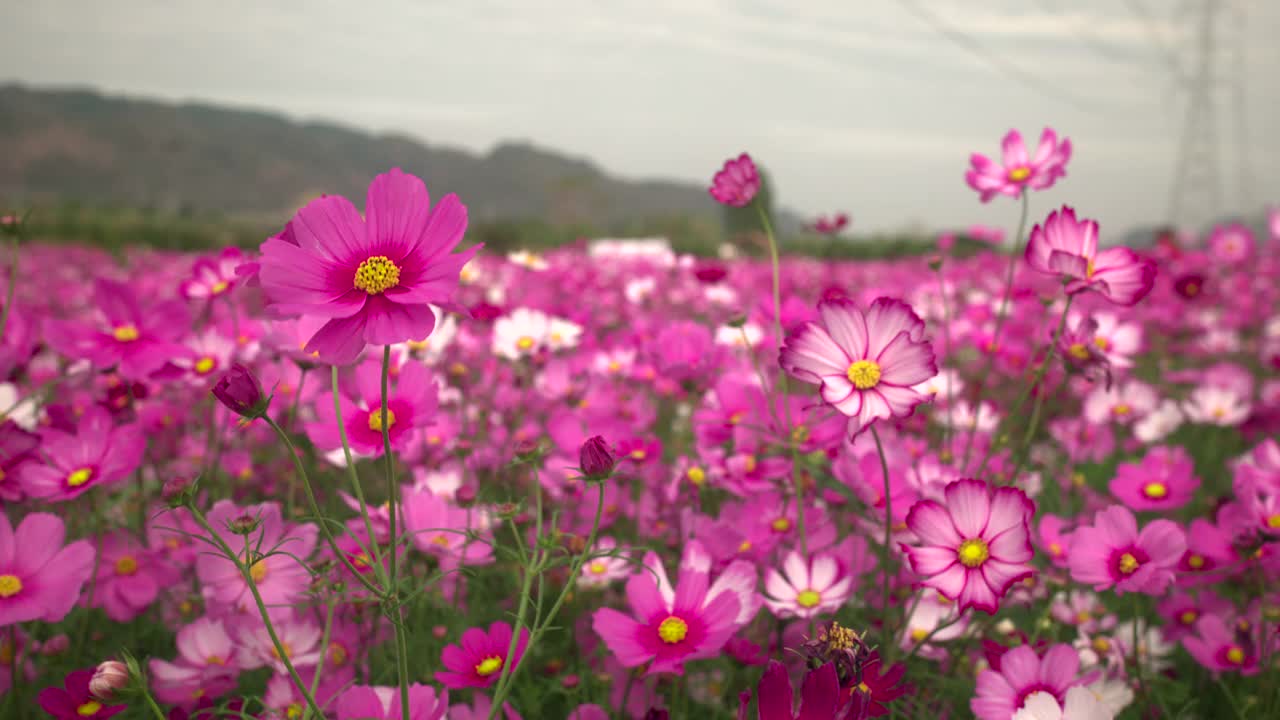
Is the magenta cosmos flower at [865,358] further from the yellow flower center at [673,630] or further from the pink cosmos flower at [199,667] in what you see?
the pink cosmos flower at [199,667]

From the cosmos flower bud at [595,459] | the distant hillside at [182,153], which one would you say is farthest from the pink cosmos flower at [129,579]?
the distant hillside at [182,153]

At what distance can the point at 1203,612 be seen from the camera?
1333 mm

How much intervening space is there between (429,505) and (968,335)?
6.84 feet

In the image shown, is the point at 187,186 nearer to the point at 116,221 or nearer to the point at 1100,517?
the point at 116,221

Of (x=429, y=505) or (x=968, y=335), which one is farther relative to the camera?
(x=968, y=335)

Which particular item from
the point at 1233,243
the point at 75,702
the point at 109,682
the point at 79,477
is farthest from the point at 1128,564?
the point at 1233,243

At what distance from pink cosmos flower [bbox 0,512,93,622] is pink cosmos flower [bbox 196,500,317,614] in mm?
128

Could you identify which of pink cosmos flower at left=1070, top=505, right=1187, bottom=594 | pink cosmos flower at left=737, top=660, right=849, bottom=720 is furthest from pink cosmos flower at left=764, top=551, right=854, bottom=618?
pink cosmos flower at left=737, top=660, right=849, bottom=720

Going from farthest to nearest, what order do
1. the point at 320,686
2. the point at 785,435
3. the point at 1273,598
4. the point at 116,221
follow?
the point at 116,221 < the point at 1273,598 < the point at 785,435 < the point at 320,686

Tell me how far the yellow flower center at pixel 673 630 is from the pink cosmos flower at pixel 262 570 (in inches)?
17.5

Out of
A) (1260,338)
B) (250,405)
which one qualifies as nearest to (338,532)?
(250,405)

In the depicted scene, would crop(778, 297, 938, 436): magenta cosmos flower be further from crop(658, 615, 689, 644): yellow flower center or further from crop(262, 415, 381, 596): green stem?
crop(262, 415, 381, 596): green stem

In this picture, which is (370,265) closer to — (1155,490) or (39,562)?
(39,562)

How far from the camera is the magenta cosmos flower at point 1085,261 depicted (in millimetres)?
902
